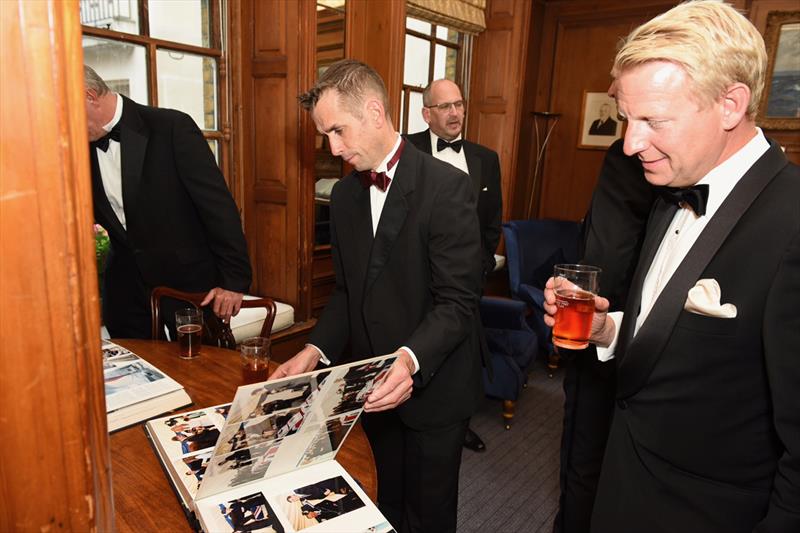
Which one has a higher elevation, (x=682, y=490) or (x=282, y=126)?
(x=282, y=126)

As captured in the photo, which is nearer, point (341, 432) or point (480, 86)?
point (341, 432)

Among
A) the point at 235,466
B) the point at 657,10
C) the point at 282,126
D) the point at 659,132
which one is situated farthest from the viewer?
the point at 657,10

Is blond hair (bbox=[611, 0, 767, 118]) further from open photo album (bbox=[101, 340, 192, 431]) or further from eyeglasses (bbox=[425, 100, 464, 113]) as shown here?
eyeglasses (bbox=[425, 100, 464, 113])

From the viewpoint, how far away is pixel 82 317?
39 centimetres

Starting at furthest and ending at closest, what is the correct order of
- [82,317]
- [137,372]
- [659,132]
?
[137,372], [659,132], [82,317]

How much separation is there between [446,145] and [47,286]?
10.7 ft

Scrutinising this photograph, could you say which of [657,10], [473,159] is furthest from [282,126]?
[657,10]

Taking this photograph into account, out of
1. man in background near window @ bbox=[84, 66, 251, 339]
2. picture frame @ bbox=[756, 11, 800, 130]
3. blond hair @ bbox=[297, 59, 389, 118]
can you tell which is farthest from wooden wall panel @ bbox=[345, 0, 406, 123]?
picture frame @ bbox=[756, 11, 800, 130]

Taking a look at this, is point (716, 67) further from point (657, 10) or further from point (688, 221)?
point (657, 10)

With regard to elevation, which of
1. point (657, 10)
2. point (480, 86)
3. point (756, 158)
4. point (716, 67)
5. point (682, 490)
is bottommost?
point (682, 490)

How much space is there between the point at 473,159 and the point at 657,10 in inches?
110

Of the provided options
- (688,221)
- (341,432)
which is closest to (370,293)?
(341,432)

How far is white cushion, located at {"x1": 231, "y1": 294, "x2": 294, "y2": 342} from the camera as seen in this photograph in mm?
3008

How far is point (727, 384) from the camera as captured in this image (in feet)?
3.54
